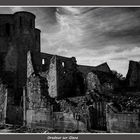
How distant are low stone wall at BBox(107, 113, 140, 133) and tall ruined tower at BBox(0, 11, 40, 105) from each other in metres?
12.2

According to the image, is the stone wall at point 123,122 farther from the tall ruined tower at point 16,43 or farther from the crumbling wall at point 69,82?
the tall ruined tower at point 16,43

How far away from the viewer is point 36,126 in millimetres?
10094

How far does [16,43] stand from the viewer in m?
20.1

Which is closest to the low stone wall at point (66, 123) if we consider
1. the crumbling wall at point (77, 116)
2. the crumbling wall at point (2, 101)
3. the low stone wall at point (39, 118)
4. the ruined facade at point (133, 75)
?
the crumbling wall at point (77, 116)

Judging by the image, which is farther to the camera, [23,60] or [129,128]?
[23,60]

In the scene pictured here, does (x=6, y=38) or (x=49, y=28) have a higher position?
(x=6, y=38)

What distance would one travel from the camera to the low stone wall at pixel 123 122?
22.6 ft

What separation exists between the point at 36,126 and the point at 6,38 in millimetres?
11522

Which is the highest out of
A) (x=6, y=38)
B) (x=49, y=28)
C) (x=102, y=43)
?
(x=6, y=38)

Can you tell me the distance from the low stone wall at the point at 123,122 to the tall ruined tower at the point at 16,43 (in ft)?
40.0

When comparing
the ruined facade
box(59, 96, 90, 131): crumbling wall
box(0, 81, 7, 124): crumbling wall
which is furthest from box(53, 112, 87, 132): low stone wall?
the ruined facade
